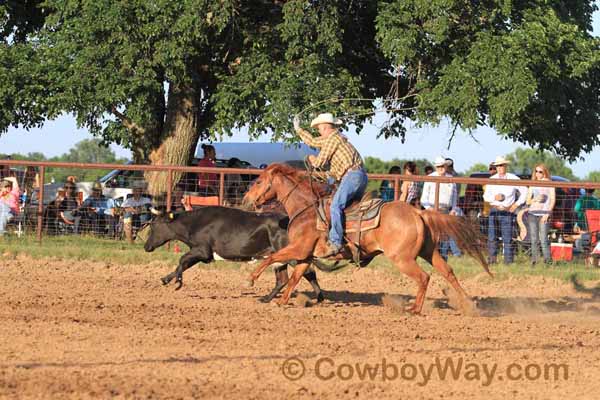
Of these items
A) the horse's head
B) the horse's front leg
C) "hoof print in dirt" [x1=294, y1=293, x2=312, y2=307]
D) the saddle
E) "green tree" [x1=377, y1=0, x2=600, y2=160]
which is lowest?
"hoof print in dirt" [x1=294, y1=293, x2=312, y2=307]

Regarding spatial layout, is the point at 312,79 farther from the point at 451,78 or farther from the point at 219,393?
the point at 219,393

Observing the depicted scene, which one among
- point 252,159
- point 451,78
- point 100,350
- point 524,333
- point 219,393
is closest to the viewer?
point 219,393

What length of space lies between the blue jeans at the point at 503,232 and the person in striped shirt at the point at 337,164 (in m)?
4.85

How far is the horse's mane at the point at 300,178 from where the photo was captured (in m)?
12.4

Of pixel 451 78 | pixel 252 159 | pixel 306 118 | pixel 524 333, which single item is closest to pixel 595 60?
pixel 451 78

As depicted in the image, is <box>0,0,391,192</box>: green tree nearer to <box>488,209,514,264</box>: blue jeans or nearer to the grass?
the grass

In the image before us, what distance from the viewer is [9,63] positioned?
65.2 feet

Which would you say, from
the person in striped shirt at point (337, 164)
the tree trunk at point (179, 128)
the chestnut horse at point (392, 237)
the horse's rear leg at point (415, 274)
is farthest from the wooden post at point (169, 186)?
the horse's rear leg at point (415, 274)

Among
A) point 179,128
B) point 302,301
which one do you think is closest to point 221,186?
point 179,128

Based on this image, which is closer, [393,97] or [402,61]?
[402,61]

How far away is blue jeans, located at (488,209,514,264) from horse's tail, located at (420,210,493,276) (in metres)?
3.99

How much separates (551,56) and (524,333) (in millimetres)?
9989

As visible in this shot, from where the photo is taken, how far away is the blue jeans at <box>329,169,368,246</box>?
11.8 m

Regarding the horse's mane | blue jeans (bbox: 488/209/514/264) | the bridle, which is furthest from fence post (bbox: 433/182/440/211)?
the bridle
